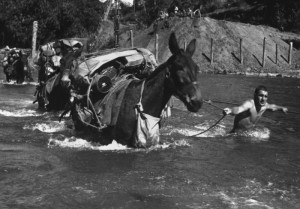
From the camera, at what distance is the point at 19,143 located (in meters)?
9.48

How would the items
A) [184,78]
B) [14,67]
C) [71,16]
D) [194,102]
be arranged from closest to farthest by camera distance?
[194,102], [184,78], [14,67], [71,16]

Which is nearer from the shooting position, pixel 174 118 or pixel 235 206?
pixel 235 206

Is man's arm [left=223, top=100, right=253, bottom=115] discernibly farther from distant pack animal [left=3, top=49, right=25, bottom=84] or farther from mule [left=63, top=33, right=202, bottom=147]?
distant pack animal [left=3, top=49, right=25, bottom=84]

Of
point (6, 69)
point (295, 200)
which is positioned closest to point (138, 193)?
point (295, 200)

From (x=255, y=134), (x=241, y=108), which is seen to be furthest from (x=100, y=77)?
(x=255, y=134)

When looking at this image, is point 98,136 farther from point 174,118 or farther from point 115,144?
point 174,118

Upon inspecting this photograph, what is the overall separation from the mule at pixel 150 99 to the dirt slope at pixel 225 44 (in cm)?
2989

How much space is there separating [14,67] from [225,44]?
22.3 meters

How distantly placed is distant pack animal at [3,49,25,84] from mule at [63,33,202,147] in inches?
659

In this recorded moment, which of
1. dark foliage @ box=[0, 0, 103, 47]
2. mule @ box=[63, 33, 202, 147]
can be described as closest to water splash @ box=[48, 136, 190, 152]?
mule @ box=[63, 33, 202, 147]

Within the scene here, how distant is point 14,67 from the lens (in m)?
24.8

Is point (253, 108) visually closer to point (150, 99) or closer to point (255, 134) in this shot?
point (255, 134)

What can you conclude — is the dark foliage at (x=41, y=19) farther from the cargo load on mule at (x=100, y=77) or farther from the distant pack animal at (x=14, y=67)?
the cargo load on mule at (x=100, y=77)

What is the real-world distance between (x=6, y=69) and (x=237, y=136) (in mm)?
16666
